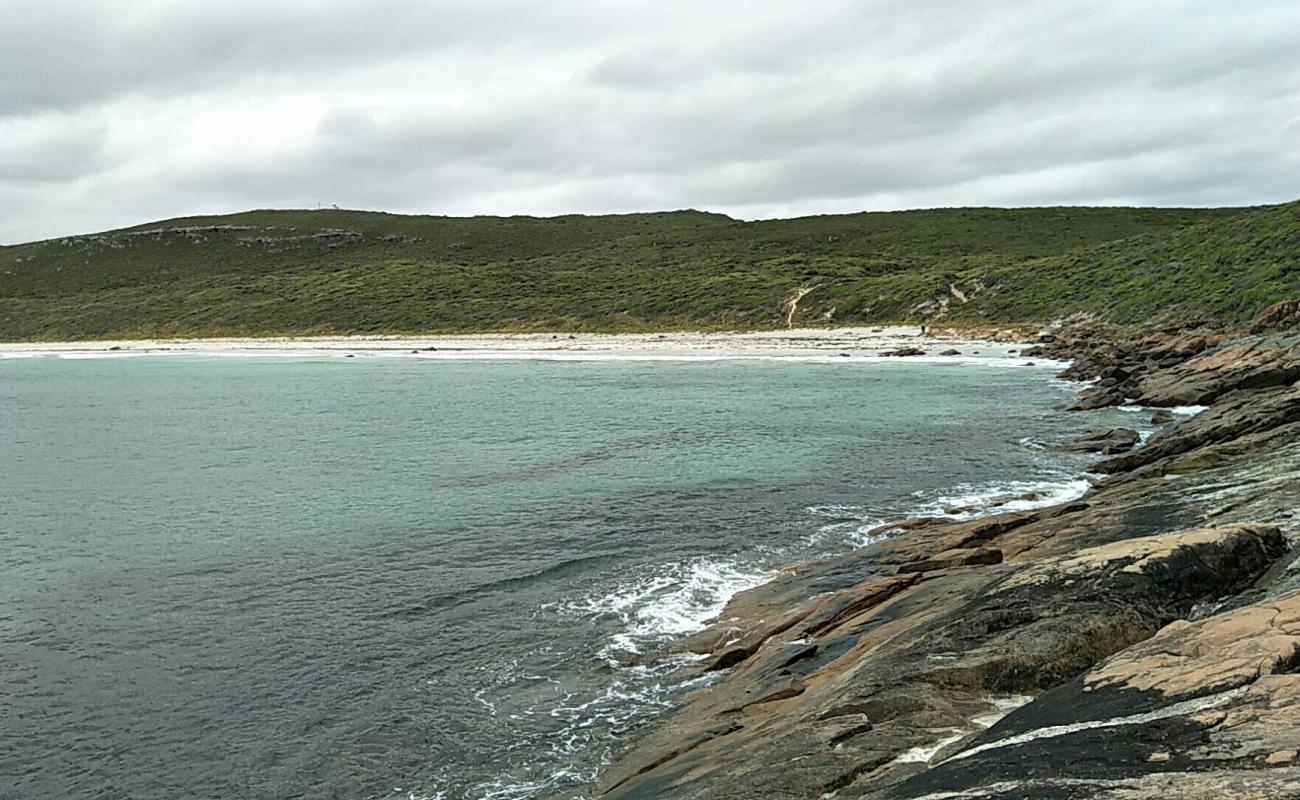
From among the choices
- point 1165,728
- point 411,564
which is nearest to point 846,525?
point 411,564

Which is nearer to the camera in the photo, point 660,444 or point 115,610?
point 115,610

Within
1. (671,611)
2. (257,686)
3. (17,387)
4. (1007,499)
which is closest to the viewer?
(257,686)

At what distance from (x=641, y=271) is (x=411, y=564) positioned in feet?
360

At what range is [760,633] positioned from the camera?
1408 cm

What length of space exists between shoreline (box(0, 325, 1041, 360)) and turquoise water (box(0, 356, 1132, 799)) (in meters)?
24.3

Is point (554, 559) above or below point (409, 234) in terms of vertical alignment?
below

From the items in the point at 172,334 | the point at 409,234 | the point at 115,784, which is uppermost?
the point at 409,234

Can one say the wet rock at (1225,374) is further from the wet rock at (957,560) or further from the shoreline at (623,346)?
the shoreline at (623,346)

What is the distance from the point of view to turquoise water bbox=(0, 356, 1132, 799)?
11.7 meters

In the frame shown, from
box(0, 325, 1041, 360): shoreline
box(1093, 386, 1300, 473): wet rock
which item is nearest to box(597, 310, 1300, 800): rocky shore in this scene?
box(1093, 386, 1300, 473): wet rock

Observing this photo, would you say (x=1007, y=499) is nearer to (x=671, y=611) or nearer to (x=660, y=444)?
(x=671, y=611)

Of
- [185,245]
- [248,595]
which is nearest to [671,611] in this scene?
[248,595]

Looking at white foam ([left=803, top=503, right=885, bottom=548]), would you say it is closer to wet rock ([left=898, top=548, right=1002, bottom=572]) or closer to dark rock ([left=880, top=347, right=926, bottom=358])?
wet rock ([left=898, top=548, right=1002, bottom=572])

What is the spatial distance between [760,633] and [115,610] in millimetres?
11991
